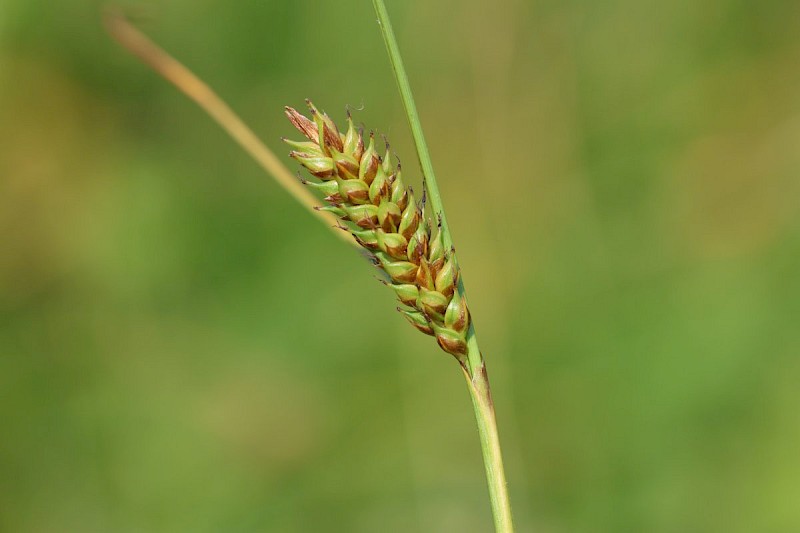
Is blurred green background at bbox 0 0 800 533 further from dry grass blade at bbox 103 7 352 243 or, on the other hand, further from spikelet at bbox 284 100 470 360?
spikelet at bbox 284 100 470 360

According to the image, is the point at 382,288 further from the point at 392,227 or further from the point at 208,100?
the point at 392,227

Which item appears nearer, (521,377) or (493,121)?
(521,377)

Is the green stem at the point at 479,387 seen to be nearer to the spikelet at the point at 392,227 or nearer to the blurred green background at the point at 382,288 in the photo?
the spikelet at the point at 392,227

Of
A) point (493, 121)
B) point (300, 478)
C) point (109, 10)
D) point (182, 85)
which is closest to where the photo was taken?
point (182, 85)

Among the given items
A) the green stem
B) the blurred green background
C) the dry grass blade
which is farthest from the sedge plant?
the blurred green background

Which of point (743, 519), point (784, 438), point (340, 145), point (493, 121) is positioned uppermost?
point (493, 121)

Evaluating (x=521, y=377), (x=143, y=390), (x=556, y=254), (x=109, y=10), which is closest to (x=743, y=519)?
(x=521, y=377)

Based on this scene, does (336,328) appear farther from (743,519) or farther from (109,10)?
(109,10)
